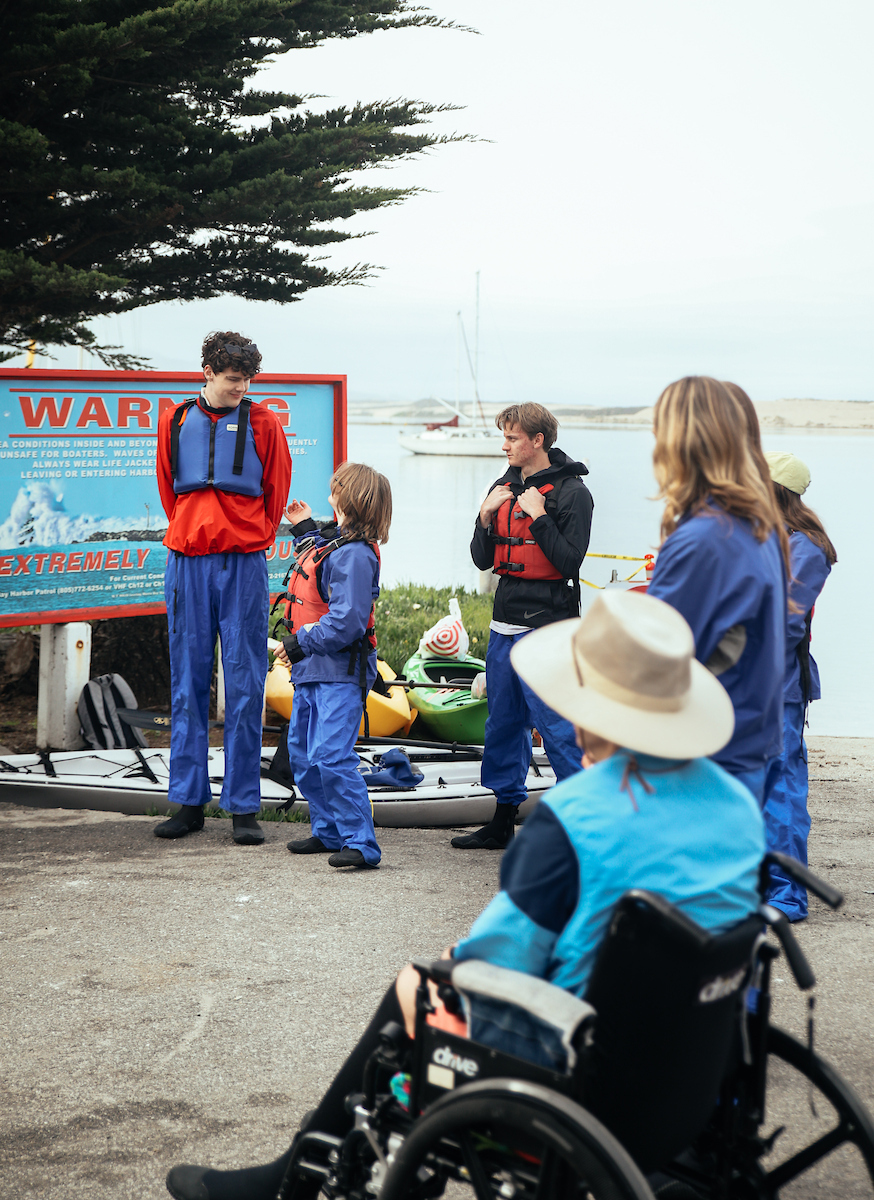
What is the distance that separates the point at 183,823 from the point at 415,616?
5.34 meters

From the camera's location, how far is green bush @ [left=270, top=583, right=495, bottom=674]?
360 inches

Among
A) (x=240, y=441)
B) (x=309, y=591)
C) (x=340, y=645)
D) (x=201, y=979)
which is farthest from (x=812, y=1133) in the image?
(x=240, y=441)

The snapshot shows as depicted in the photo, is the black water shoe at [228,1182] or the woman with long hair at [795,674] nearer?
the black water shoe at [228,1182]

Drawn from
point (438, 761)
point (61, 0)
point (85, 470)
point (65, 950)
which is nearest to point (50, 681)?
point (85, 470)

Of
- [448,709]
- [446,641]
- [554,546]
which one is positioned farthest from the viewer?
[446,641]

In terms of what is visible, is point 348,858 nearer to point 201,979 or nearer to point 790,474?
point 201,979

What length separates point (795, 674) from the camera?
4062 millimetres

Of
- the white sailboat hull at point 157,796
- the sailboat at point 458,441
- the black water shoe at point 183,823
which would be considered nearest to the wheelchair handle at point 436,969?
the black water shoe at point 183,823

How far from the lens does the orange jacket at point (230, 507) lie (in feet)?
16.1

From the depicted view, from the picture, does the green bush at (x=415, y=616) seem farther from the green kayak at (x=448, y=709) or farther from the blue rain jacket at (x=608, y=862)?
the blue rain jacket at (x=608, y=862)

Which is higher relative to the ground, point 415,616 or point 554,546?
point 554,546

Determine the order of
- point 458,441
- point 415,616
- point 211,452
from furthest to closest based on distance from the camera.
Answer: point 458,441 < point 415,616 < point 211,452

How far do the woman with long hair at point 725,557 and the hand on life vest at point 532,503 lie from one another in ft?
7.93

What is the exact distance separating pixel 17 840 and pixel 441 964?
3.65 meters
